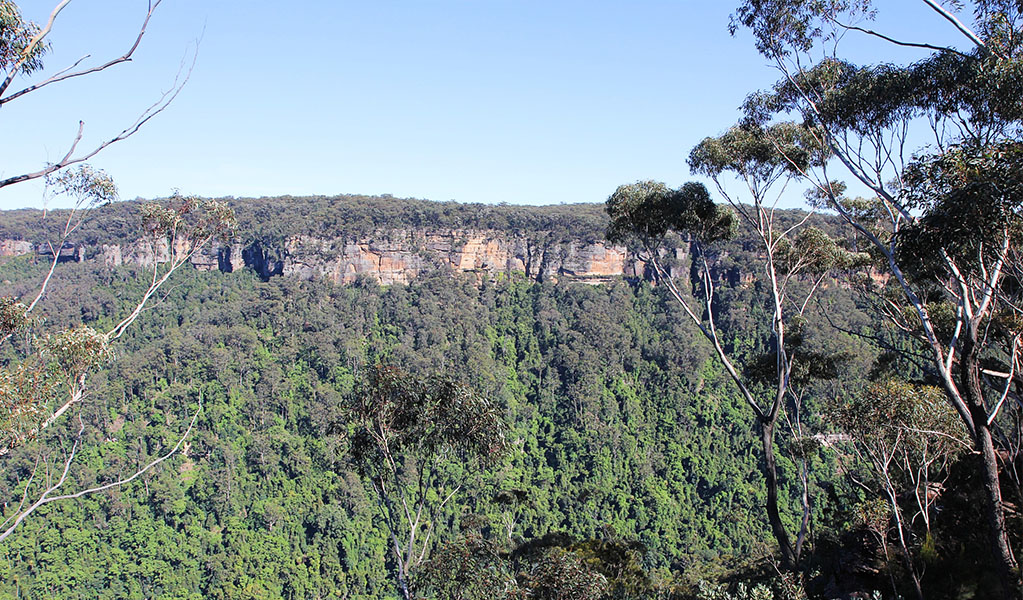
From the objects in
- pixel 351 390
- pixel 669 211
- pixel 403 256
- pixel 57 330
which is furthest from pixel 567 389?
pixel 57 330

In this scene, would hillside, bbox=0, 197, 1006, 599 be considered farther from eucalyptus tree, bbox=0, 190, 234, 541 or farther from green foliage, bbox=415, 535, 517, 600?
eucalyptus tree, bbox=0, 190, 234, 541

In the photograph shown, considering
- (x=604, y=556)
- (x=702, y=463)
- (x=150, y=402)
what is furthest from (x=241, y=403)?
(x=604, y=556)

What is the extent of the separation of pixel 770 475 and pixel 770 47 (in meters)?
6.12

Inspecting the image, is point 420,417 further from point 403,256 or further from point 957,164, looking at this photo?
point 403,256

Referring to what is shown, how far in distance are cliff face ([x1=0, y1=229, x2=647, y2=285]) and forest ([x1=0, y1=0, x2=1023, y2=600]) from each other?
2.09ft

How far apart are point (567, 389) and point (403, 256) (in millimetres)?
20806

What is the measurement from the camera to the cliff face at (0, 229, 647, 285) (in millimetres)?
57344

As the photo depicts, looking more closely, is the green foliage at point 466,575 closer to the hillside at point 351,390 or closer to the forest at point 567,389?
the forest at point 567,389

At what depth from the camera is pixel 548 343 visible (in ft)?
182

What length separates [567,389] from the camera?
163ft

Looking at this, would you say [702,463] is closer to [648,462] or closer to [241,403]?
[648,462]

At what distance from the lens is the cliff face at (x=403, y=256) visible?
57.3 m

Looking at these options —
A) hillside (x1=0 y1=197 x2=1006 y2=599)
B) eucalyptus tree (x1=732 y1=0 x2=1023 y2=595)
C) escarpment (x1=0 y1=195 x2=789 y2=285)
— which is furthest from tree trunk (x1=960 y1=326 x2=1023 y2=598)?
escarpment (x1=0 y1=195 x2=789 y2=285)

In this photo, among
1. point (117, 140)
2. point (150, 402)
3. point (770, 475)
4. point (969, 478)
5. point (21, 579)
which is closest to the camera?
point (117, 140)
